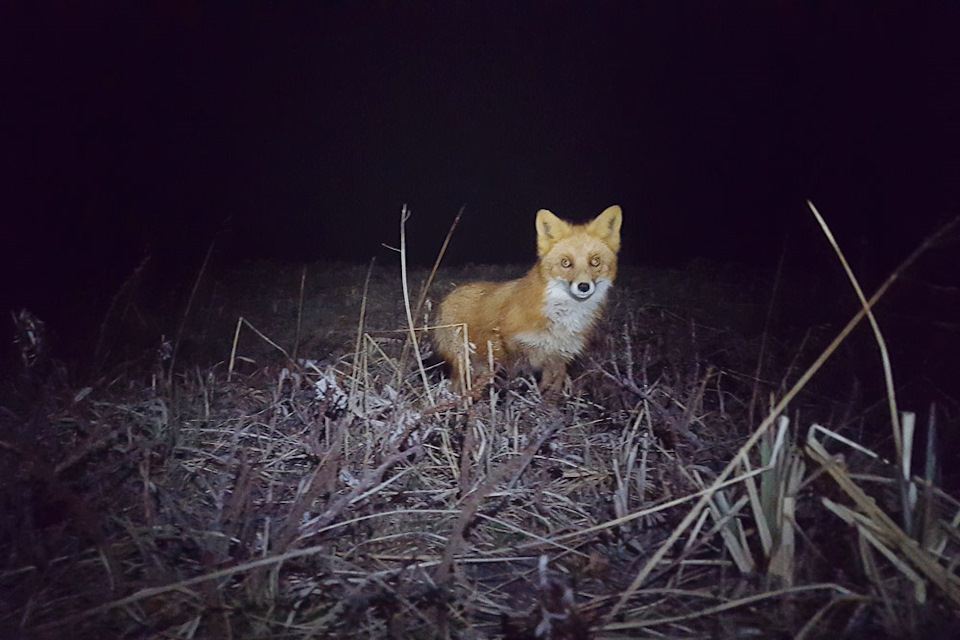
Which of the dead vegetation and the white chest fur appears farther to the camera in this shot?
the white chest fur

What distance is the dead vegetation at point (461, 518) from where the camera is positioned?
4.46 ft

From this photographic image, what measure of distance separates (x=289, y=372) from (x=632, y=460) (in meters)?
1.31

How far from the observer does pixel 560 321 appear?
10.3ft

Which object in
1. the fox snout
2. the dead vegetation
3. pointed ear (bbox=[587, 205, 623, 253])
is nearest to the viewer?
the dead vegetation

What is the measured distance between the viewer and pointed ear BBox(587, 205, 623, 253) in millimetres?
3133

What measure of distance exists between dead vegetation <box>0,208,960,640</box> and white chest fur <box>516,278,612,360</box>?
2.01 ft

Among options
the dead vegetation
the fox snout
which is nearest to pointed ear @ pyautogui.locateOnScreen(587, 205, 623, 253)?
the fox snout

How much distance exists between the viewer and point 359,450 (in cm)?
206

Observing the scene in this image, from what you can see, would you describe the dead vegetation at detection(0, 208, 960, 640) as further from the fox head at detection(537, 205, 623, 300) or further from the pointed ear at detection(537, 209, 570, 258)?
the pointed ear at detection(537, 209, 570, 258)

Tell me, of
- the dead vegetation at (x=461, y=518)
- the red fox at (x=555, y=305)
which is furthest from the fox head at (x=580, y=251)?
the dead vegetation at (x=461, y=518)

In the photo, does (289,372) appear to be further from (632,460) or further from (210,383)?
(632,460)

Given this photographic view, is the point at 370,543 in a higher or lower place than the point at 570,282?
lower

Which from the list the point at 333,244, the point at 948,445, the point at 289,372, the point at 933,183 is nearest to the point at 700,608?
the point at 948,445

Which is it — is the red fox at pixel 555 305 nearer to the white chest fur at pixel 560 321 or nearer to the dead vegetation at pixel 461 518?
the white chest fur at pixel 560 321
